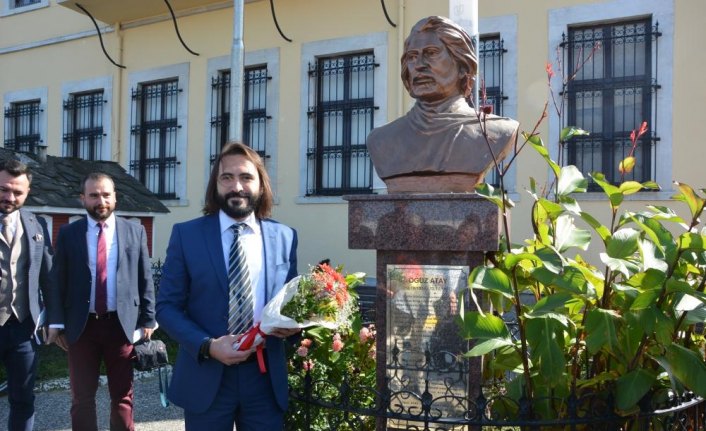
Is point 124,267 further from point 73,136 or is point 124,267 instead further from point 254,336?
point 73,136

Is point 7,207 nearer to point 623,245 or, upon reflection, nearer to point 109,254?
point 109,254

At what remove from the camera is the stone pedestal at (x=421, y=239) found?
332 centimetres

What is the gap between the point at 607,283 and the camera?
316cm

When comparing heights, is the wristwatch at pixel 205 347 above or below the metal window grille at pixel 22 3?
below

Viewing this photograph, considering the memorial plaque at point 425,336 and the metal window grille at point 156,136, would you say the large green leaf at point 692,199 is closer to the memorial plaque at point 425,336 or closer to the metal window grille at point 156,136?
the memorial plaque at point 425,336

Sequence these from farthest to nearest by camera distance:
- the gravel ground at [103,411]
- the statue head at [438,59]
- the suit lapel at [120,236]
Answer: the gravel ground at [103,411] < the suit lapel at [120,236] < the statue head at [438,59]

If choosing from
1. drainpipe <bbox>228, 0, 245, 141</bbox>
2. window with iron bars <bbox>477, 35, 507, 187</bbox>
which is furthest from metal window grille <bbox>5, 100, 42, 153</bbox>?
window with iron bars <bbox>477, 35, 507, 187</bbox>

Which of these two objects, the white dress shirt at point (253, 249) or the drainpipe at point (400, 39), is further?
the drainpipe at point (400, 39)

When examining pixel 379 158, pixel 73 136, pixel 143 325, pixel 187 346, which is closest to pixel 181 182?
pixel 73 136

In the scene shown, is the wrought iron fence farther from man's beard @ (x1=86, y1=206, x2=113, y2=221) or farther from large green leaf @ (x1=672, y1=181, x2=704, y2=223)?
man's beard @ (x1=86, y1=206, x2=113, y2=221)

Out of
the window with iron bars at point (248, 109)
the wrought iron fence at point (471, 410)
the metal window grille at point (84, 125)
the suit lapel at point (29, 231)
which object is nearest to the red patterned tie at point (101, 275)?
the suit lapel at point (29, 231)

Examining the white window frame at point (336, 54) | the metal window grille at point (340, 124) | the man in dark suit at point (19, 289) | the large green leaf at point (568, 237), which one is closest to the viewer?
the large green leaf at point (568, 237)

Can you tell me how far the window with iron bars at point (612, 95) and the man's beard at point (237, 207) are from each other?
6605 mm

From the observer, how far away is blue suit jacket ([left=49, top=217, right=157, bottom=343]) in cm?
409
